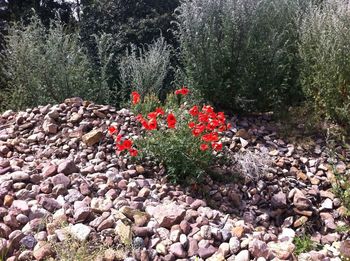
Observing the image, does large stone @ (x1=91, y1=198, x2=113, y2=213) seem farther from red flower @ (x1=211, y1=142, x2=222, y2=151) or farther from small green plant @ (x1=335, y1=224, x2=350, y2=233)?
small green plant @ (x1=335, y1=224, x2=350, y2=233)

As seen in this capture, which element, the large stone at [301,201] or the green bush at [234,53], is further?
the green bush at [234,53]

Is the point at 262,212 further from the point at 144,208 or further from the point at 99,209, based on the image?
the point at 99,209

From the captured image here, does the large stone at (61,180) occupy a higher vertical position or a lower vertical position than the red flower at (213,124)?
lower

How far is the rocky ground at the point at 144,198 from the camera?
9.34ft

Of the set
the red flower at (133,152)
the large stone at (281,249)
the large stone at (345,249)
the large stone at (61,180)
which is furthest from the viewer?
the red flower at (133,152)

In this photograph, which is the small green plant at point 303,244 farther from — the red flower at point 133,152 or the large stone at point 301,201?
the red flower at point 133,152

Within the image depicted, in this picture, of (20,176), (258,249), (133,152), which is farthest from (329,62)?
(20,176)

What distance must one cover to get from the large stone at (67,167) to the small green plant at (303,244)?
1722 millimetres

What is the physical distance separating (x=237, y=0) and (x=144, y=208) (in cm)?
283

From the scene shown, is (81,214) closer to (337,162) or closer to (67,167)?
(67,167)

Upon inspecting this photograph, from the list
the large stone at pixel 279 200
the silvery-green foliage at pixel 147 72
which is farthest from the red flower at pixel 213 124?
the silvery-green foliage at pixel 147 72

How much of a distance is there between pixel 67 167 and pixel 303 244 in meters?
1.81

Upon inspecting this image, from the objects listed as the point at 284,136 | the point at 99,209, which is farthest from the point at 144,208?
the point at 284,136

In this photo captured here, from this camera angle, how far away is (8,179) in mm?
3467
